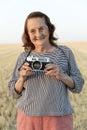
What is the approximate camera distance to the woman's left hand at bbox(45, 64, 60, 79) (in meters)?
3.84

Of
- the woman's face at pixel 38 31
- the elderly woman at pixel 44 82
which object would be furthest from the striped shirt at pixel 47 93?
the woman's face at pixel 38 31

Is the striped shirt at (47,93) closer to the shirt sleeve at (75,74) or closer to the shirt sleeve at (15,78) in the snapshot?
the shirt sleeve at (75,74)

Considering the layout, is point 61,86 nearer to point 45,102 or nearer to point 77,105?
point 45,102

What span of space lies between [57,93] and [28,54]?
0.43 m

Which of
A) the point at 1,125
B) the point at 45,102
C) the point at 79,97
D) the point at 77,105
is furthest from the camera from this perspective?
the point at 79,97

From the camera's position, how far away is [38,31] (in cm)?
400

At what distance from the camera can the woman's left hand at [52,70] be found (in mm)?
3838

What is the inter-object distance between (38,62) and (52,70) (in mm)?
146

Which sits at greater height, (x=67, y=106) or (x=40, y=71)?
(x=40, y=71)

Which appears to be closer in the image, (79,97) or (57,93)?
(57,93)

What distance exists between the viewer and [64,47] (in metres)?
4.07

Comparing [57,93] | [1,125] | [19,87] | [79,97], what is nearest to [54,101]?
[57,93]

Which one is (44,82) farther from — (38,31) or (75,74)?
(38,31)

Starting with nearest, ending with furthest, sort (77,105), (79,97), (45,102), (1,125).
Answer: (45,102) < (1,125) < (77,105) < (79,97)
